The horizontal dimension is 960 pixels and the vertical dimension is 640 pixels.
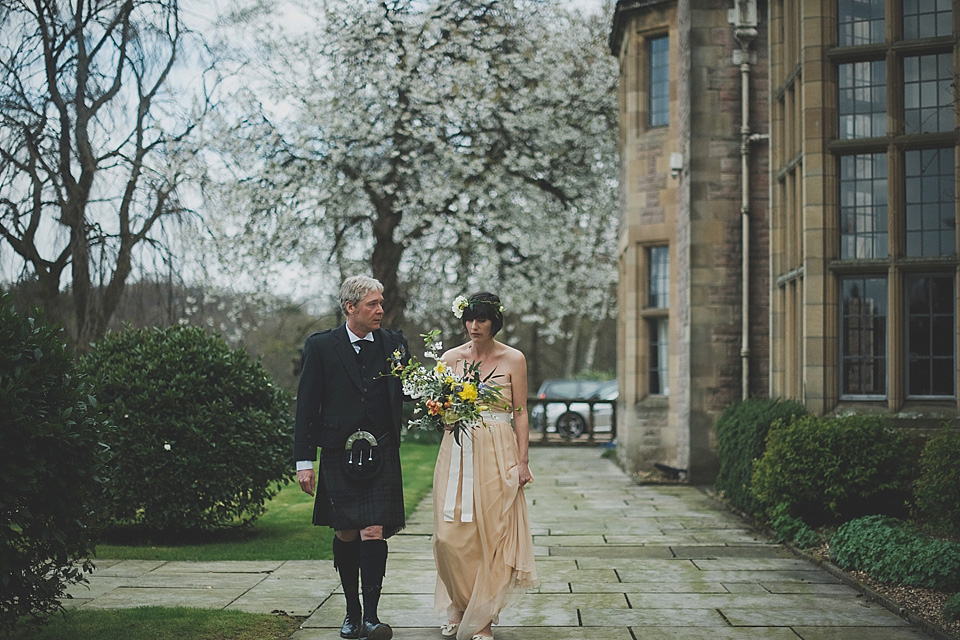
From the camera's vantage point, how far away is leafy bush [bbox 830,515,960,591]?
22.5 ft

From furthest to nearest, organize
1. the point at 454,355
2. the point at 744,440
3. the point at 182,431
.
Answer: the point at 744,440, the point at 182,431, the point at 454,355

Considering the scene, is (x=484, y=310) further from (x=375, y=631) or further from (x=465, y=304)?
(x=375, y=631)

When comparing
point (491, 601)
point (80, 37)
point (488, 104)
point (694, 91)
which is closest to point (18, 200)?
point (80, 37)

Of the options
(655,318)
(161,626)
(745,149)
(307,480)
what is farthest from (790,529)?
(655,318)

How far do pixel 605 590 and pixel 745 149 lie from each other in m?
7.97

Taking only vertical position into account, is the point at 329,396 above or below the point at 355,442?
above

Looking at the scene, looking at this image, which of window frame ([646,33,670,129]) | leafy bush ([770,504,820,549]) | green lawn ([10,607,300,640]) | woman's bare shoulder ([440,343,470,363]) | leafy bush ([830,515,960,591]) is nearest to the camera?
green lawn ([10,607,300,640])

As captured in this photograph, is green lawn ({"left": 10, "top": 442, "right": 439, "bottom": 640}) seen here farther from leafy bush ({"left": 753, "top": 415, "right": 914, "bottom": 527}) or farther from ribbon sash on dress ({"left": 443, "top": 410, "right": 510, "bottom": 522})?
leafy bush ({"left": 753, "top": 415, "right": 914, "bottom": 527})

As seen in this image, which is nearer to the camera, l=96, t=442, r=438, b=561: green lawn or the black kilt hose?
the black kilt hose

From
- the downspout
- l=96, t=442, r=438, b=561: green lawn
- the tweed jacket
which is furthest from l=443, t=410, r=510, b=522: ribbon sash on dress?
the downspout

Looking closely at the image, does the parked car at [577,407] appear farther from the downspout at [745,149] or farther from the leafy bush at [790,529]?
the leafy bush at [790,529]

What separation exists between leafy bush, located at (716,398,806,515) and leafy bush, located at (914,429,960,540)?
214 cm

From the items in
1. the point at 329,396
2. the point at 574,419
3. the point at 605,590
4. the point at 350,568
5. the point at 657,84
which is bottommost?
the point at 574,419

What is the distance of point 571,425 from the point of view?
2636 cm
